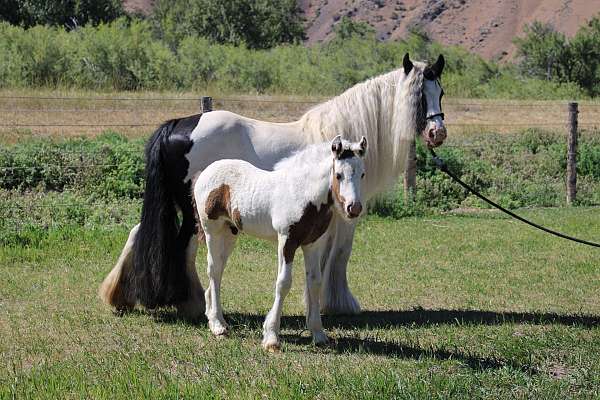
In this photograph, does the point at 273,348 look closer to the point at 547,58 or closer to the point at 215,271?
the point at 215,271

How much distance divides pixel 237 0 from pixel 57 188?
137 ft

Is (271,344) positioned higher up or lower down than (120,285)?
lower down

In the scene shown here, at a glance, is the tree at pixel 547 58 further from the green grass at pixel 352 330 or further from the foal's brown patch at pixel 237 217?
the foal's brown patch at pixel 237 217

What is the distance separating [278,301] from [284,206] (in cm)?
73

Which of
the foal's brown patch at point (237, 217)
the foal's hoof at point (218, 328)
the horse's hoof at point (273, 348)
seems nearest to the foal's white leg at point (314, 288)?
the horse's hoof at point (273, 348)

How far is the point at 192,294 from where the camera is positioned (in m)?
7.16

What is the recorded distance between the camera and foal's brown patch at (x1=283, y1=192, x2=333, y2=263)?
5.88m

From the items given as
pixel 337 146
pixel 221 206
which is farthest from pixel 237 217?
pixel 337 146

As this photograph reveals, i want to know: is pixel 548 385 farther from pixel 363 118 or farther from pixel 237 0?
pixel 237 0

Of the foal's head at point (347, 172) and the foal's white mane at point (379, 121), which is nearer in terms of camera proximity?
the foal's head at point (347, 172)

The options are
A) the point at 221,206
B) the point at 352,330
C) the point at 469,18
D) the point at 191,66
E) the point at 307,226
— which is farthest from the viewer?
the point at 469,18

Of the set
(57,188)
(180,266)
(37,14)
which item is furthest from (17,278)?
(37,14)

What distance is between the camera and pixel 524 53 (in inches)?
1638

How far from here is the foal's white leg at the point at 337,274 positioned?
7.38 meters
